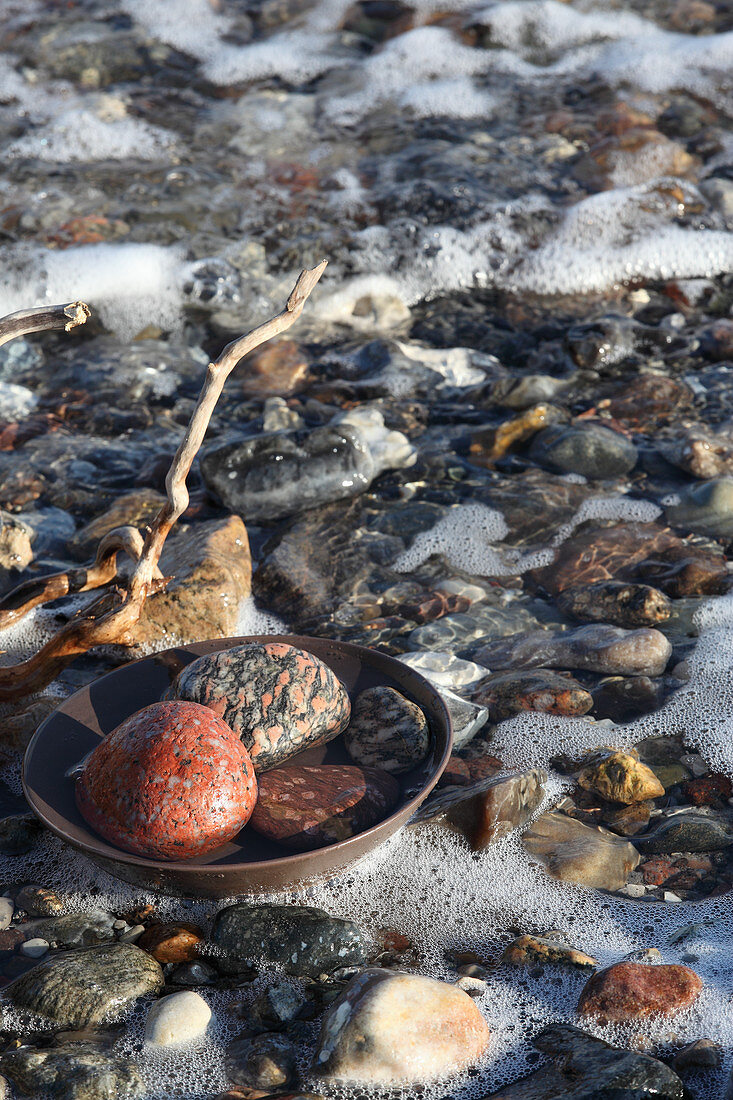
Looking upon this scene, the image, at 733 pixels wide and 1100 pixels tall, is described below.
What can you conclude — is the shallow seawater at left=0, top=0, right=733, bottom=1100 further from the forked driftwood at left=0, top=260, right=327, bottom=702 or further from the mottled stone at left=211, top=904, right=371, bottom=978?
the forked driftwood at left=0, top=260, right=327, bottom=702

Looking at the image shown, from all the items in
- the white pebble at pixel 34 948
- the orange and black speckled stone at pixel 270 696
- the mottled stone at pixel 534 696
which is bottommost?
the mottled stone at pixel 534 696

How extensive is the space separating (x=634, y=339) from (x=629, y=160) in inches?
95.5

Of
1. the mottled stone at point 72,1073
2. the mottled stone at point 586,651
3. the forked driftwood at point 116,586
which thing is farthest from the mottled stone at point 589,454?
the mottled stone at point 72,1073

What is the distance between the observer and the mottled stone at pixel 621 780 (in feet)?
9.54

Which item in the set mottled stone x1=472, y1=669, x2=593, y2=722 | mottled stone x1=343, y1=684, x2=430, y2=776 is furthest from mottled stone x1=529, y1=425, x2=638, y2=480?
mottled stone x1=343, y1=684, x2=430, y2=776

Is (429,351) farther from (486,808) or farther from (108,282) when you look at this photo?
(486,808)

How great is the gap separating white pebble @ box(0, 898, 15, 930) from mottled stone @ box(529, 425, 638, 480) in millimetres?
3209

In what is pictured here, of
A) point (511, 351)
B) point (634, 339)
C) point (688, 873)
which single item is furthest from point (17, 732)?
point (634, 339)

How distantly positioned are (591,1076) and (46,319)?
7.37ft

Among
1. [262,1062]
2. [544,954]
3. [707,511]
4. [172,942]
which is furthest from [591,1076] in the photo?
[707,511]

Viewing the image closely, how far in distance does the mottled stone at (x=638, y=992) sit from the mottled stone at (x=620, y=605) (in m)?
1.59

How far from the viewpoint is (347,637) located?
365 cm

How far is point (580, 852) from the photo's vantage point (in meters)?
2.71

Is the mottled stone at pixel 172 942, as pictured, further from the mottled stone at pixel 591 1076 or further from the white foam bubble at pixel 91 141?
the white foam bubble at pixel 91 141
